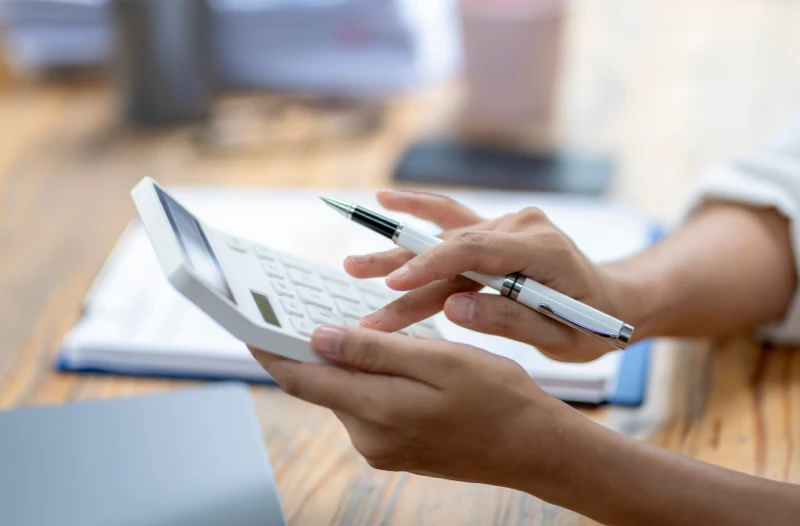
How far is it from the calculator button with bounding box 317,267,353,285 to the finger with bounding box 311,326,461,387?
0.12 meters

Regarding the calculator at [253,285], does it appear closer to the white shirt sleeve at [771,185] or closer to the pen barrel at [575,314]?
the pen barrel at [575,314]

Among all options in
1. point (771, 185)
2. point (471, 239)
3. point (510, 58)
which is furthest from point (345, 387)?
point (510, 58)

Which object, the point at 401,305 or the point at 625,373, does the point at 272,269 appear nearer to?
the point at 401,305

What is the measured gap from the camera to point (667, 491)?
0.52 metres

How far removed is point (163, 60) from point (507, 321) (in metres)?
0.71

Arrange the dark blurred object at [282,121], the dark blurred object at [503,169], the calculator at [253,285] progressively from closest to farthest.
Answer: the calculator at [253,285]
the dark blurred object at [503,169]
the dark blurred object at [282,121]

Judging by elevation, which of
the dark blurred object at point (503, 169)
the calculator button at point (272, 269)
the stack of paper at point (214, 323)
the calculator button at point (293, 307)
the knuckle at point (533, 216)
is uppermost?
the knuckle at point (533, 216)

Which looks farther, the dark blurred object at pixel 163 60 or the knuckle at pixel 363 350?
the dark blurred object at pixel 163 60

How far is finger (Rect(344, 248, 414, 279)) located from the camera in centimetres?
60

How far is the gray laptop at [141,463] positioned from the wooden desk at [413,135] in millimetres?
27

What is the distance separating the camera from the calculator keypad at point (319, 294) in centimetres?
52

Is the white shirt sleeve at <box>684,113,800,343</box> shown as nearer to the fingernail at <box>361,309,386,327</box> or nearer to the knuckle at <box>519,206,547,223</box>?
the knuckle at <box>519,206,547,223</box>

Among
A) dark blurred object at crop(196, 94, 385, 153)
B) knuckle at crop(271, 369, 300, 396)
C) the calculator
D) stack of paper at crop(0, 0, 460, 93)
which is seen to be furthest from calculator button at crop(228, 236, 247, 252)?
stack of paper at crop(0, 0, 460, 93)

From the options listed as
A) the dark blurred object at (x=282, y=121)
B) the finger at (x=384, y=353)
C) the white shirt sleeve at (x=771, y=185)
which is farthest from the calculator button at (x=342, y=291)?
the dark blurred object at (x=282, y=121)
